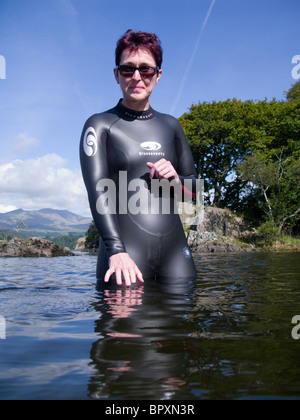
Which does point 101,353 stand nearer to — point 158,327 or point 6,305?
point 158,327

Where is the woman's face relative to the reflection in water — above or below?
above

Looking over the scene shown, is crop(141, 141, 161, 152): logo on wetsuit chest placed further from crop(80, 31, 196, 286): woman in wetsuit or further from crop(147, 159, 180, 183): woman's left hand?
crop(147, 159, 180, 183): woman's left hand

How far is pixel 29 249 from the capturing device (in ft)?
47.3

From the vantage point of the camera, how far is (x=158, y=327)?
214 cm

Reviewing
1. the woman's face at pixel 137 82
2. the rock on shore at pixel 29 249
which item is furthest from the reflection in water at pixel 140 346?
the rock on shore at pixel 29 249

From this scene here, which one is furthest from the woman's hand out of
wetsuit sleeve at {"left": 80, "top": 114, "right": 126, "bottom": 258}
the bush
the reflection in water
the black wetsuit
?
the bush

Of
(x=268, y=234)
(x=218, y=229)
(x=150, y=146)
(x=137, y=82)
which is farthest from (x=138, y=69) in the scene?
(x=218, y=229)

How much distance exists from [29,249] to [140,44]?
40.7 ft

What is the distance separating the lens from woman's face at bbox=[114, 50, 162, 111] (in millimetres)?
3482

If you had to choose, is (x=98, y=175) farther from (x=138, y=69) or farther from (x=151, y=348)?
(x=151, y=348)

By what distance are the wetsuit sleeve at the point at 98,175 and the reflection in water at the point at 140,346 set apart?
0.51 metres

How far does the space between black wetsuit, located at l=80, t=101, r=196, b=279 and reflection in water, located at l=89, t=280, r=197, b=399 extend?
1.41 feet
